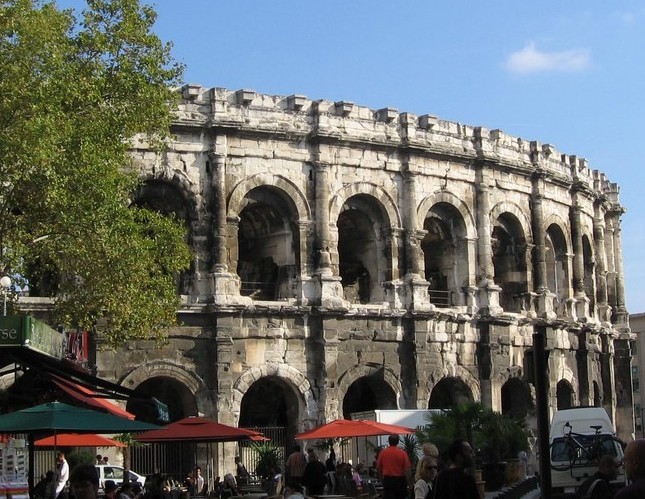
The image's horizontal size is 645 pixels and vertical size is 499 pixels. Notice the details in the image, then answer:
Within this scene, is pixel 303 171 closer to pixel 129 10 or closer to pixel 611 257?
pixel 129 10

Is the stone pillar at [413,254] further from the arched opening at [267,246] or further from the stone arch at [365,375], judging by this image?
the arched opening at [267,246]

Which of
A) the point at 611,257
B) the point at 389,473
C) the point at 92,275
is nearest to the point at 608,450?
the point at 389,473

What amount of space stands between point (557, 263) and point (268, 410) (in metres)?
11.5

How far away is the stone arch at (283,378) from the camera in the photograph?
29984 millimetres

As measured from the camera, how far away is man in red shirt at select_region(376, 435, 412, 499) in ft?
54.0

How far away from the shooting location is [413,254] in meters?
32.8

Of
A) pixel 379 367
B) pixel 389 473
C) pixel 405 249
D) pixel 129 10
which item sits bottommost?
pixel 389 473

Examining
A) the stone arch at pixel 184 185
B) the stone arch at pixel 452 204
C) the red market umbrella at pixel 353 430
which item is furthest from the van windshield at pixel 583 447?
the stone arch at pixel 452 204

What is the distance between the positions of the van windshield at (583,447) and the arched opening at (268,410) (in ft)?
32.5

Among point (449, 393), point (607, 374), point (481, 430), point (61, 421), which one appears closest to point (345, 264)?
point (449, 393)

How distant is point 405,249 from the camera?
32938 millimetres

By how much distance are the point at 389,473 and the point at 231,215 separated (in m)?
14.8

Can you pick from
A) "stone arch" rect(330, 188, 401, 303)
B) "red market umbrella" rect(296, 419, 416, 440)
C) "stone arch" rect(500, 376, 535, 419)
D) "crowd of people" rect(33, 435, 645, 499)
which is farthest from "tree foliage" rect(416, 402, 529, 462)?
"stone arch" rect(500, 376, 535, 419)

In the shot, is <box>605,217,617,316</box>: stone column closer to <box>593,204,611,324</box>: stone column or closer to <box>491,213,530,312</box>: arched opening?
<box>593,204,611,324</box>: stone column
